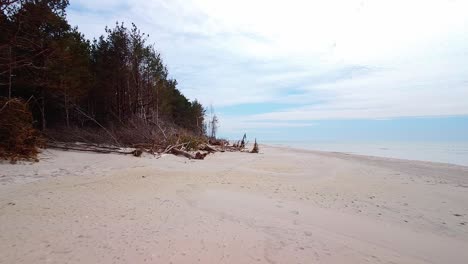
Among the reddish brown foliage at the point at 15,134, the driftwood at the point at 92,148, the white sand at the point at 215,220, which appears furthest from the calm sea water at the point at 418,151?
the reddish brown foliage at the point at 15,134

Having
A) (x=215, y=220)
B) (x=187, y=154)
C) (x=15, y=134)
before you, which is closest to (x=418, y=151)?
(x=187, y=154)

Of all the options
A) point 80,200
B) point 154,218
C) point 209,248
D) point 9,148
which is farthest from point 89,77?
point 209,248

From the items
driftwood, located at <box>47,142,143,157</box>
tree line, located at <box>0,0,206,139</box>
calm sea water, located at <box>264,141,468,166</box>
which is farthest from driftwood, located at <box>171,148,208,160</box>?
calm sea water, located at <box>264,141,468,166</box>

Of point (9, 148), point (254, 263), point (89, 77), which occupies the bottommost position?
point (254, 263)

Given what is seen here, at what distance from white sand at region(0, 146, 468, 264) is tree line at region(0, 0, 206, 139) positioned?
296 inches

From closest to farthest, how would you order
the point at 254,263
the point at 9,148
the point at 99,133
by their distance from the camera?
the point at 254,263 → the point at 9,148 → the point at 99,133

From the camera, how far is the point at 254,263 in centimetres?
333

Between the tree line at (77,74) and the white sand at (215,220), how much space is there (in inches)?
296

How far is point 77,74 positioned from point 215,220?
15500 millimetres

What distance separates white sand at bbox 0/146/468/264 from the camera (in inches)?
139

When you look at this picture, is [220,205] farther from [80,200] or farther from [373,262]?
[373,262]

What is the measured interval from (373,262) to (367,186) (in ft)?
17.2

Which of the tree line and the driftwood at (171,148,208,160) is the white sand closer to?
the driftwood at (171,148,208,160)

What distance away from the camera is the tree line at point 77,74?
13.2 meters
